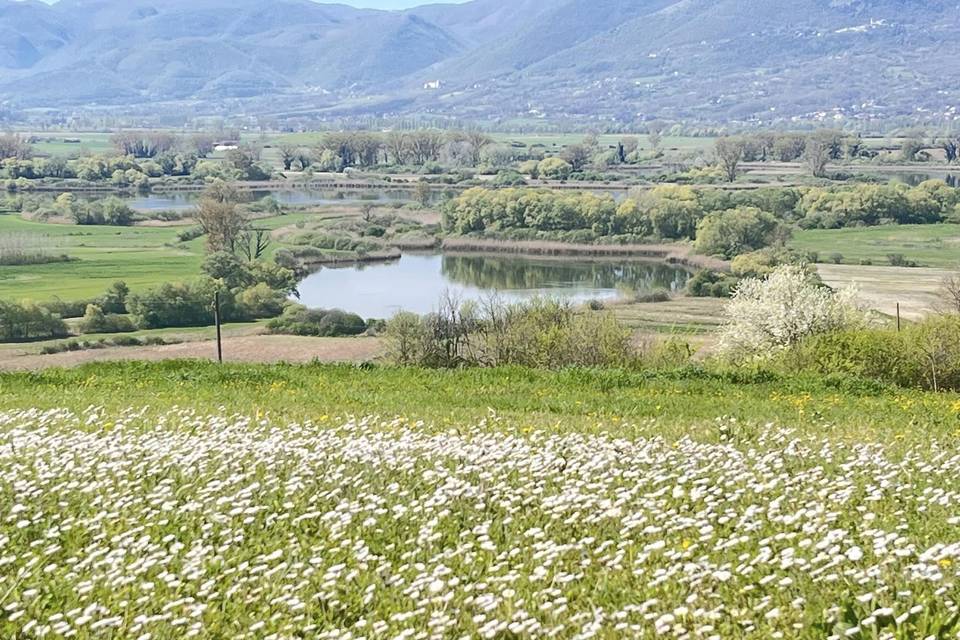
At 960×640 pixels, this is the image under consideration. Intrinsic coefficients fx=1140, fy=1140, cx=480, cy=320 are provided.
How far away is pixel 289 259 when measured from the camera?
84750 millimetres

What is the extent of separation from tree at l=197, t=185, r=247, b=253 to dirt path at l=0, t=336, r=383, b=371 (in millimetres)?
36387

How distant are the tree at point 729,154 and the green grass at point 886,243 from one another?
49.5m

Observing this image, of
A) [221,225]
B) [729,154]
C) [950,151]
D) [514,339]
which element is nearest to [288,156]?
[729,154]

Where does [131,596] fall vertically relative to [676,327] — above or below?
above

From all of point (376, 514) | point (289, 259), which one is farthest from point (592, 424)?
point (289, 259)

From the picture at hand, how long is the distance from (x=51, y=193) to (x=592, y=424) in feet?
456

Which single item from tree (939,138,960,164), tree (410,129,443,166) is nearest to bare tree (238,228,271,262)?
tree (410,129,443,166)

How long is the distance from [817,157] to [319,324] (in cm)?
12357

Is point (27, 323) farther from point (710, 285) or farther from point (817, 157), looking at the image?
point (817, 157)

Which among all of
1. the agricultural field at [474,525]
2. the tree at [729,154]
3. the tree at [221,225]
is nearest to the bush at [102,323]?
the tree at [221,225]

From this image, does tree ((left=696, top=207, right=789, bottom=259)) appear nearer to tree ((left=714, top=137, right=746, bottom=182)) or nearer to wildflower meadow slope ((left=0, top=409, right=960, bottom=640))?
tree ((left=714, top=137, right=746, bottom=182))

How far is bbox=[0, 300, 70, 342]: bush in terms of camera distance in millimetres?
54781

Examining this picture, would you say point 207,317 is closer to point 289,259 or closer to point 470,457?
point 289,259

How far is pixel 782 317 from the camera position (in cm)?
3434
